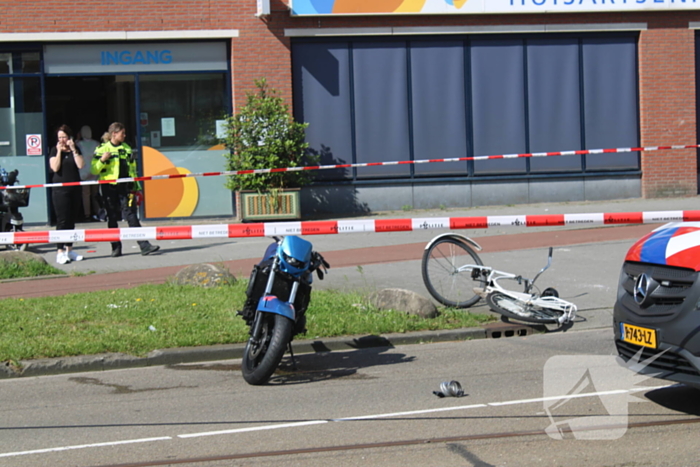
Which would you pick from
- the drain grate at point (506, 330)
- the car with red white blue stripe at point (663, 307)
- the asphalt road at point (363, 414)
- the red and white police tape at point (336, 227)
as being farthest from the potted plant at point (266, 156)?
the car with red white blue stripe at point (663, 307)

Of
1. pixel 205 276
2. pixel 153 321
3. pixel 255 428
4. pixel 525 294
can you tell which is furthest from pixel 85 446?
pixel 205 276

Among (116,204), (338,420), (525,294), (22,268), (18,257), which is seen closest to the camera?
(338,420)

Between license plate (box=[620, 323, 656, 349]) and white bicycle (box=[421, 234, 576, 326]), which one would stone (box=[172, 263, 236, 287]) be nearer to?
white bicycle (box=[421, 234, 576, 326])

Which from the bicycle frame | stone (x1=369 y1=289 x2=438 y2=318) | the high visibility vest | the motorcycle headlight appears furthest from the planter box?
the motorcycle headlight

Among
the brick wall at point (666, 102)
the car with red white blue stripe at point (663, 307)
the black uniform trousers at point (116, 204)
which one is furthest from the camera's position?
the brick wall at point (666, 102)

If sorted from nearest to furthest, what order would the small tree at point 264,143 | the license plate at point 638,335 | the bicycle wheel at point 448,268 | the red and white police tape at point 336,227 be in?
the license plate at point 638,335 → the red and white police tape at point 336,227 → the bicycle wheel at point 448,268 → the small tree at point 264,143

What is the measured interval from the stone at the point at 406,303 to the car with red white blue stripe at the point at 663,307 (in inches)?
123

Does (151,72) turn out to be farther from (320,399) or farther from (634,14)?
(320,399)

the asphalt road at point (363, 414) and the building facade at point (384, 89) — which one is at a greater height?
the building facade at point (384, 89)

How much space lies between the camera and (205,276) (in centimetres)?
1058

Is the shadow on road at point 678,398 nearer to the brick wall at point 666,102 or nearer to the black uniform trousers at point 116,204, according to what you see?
the black uniform trousers at point 116,204

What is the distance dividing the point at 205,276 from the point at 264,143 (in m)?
6.96

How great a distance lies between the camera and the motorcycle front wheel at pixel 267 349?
21.3 feet

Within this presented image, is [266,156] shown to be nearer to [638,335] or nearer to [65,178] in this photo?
[65,178]
